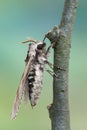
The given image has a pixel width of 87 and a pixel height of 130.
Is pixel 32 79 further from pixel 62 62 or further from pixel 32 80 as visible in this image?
pixel 62 62

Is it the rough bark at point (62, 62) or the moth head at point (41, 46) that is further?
the moth head at point (41, 46)

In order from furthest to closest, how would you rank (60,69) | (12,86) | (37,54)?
(12,86), (37,54), (60,69)

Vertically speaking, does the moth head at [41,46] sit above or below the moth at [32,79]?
above

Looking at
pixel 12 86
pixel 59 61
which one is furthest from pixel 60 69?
pixel 12 86

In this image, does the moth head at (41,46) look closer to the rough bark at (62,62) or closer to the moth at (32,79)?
the moth at (32,79)

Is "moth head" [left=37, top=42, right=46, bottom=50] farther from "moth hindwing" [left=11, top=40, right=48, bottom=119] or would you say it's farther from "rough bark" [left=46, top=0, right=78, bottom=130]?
"rough bark" [left=46, top=0, right=78, bottom=130]

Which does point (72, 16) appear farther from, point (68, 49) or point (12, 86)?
point (12, 86)

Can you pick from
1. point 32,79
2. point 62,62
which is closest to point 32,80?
point 32,79

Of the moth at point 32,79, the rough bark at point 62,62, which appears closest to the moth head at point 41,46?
the moth at point 32,79
